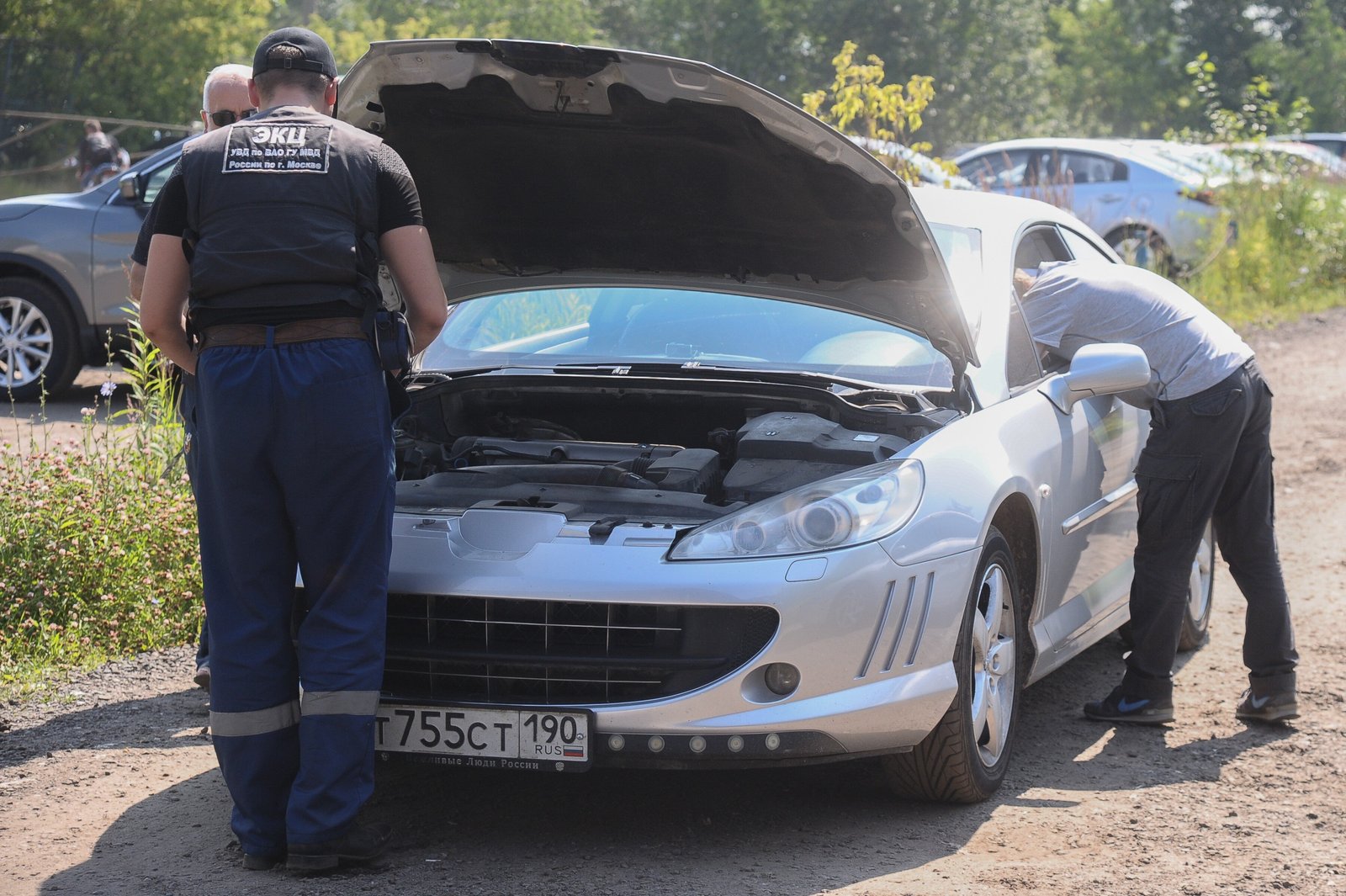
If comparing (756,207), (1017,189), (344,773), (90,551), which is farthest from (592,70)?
(1017,189)

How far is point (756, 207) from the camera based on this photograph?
15.1 feet

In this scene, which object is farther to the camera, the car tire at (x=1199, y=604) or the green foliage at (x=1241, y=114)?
the green foliage at (x=1241, y=114)

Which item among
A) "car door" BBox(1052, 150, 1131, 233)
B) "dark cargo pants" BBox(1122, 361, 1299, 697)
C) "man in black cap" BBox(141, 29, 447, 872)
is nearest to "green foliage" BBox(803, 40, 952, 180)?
"dark cargo pants" BBox(1122, 361, 1299, 697)

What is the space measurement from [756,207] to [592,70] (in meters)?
0.78

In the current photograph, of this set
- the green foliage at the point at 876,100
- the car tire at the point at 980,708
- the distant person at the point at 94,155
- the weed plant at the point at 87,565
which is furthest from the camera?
the distant person at the point at 94,155

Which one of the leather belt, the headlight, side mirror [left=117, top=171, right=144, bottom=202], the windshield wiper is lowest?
the headlight

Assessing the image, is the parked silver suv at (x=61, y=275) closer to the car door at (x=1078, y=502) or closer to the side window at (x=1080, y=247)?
the side window at (x=1080, y=247)

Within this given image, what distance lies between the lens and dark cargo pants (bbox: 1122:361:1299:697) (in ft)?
15.5

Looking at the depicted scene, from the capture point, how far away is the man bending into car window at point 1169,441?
4.73 metres

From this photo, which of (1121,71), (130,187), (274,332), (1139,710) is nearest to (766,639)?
(274,332)

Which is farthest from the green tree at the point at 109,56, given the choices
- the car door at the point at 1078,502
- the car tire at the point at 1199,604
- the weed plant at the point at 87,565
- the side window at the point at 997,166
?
the car door at the point at 1078,502

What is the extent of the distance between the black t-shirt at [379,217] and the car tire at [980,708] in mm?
1653

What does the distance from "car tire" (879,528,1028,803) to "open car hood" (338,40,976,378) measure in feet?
2.32

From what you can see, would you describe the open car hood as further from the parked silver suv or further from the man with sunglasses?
the parked silver suv
